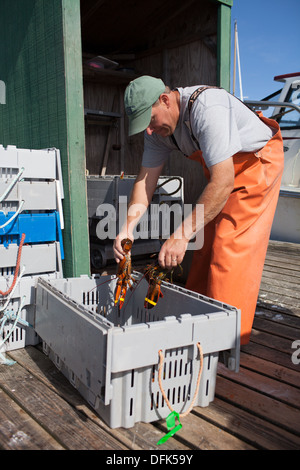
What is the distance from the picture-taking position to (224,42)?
11.0 ft

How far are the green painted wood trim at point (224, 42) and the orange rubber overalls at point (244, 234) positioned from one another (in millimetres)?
1252

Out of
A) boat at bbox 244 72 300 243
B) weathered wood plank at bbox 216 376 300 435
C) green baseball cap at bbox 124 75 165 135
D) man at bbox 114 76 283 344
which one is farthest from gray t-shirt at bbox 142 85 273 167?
boat at bbox 244 72 300 243

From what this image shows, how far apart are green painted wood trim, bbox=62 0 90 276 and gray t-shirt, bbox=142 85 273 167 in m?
0.44

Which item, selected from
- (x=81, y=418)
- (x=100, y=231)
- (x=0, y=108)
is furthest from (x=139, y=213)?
(x=0, y=108)

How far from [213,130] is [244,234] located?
0.62 metres

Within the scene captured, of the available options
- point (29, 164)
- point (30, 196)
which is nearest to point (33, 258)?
point (30, 196)

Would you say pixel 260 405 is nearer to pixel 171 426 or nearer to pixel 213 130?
pixel 171 426

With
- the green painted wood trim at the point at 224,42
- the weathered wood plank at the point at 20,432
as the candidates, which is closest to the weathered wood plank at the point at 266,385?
the weathered wood plank at the point at 20,432

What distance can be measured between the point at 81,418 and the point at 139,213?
1.14 meters

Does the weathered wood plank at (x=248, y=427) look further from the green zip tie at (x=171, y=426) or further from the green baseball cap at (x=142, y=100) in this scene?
the green baseball cap at (x=142, y=100)

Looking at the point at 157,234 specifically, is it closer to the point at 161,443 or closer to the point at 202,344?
the point at 202,344

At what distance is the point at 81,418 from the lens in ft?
5.44

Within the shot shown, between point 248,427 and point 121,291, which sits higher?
point 121,291

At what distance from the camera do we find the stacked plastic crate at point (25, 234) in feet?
7.41
